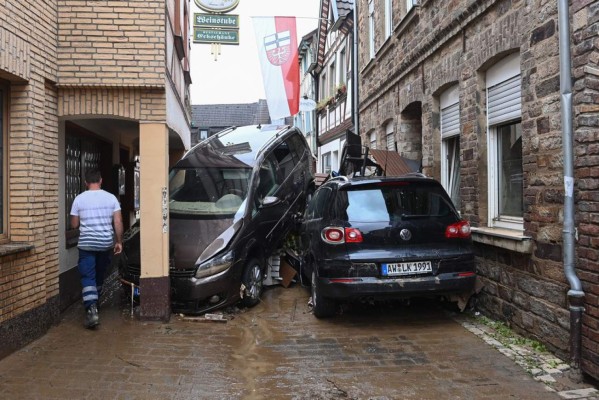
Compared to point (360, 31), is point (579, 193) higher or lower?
lower

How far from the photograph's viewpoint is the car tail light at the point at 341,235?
18.9 ft

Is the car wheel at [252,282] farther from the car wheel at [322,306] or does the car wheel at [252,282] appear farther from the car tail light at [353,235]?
the car tail light at [353,235]

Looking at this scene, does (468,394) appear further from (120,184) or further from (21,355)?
(120,184)

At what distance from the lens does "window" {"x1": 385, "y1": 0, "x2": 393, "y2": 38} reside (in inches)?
432

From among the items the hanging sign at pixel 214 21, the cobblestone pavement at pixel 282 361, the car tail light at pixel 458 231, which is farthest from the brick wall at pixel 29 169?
the hanging sign at pixel 214 21

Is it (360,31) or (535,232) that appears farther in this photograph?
(360,31)

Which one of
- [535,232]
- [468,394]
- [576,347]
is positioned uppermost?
[535,232]

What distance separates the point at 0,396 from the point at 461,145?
5.97 m

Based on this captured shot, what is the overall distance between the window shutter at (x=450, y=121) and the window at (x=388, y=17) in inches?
140

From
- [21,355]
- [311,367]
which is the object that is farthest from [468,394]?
[21,355]

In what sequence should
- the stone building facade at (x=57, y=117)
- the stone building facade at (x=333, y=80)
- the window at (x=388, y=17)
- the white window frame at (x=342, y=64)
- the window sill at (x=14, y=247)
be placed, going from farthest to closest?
the white window frame at (x=342, y=64) → the stone building facade at (x=333, y=80) → the window at (x=388, y=17) → the stone building facade at (x=57, y=117) → the window sill at (x=14, y=247)

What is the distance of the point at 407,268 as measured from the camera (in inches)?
224

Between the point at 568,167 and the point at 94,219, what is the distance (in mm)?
5056

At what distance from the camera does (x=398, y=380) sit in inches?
175
